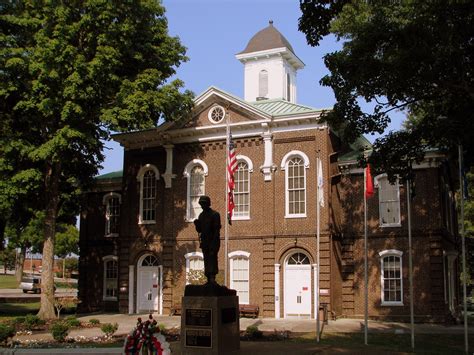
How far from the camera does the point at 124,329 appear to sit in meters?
23.5

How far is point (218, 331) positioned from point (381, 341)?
365 inches

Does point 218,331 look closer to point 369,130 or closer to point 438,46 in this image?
point 369,130

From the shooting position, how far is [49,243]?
27188mm

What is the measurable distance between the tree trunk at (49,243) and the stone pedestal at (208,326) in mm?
15578

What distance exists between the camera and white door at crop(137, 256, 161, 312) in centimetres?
3058

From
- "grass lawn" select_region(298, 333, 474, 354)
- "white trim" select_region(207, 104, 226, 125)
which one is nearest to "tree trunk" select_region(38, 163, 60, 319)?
"white trim" select_region(207, 104, 226, 125)

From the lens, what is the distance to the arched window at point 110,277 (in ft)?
110

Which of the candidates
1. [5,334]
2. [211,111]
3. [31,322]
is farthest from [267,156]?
[5,334]

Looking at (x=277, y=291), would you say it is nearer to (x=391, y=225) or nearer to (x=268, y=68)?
(x=391, y=225)

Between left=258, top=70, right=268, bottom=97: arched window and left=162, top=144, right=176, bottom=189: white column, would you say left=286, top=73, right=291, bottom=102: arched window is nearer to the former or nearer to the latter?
left=258, top=70, right=268, bottom=97: arched window

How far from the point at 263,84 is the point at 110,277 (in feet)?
47.0

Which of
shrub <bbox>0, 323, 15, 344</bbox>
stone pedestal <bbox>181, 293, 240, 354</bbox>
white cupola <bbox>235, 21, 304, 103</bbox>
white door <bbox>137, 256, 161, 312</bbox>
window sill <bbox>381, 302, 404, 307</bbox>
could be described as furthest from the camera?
white cupola <bbox>235, 21, 304, 103</bbox>

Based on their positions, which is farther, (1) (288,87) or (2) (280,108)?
(1) (288,87)

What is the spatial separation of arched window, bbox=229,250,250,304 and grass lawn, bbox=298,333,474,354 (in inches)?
287
